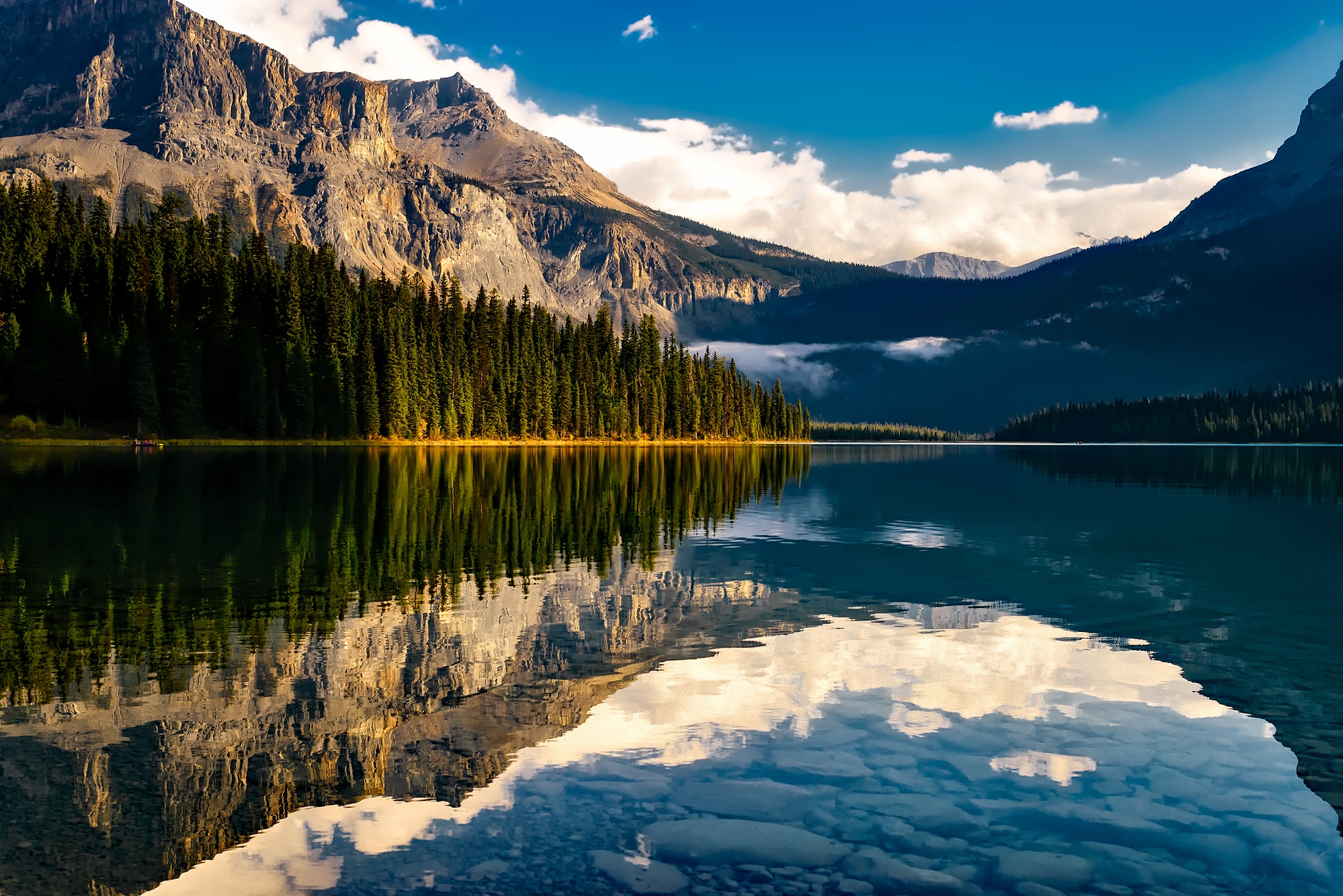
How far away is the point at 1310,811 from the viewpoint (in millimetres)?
10977

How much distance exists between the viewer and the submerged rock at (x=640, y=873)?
888 cm

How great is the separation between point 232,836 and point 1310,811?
12068mm

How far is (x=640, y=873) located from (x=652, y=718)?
4837 mm

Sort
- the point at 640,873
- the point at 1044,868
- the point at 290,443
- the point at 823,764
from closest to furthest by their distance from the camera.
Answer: the point at 640,873, the point at 1044,868, the point at 823,764, the point at 290,443

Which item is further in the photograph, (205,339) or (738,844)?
(205,339)

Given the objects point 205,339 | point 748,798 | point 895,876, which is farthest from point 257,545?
point 205,339

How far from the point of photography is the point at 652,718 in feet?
45.9

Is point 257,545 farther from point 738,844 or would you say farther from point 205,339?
point 205,339

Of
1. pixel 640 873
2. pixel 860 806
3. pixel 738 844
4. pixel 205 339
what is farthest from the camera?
pixel 205 339

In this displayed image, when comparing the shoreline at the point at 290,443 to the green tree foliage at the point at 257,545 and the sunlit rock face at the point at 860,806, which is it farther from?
the sunlit rock face at the point at 860,806

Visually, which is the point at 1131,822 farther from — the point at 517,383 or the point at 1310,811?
the point at 517,383

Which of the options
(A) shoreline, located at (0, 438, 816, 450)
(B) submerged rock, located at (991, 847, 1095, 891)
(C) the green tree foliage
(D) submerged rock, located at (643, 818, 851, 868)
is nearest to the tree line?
(A) shoreline, located at (0, 438, 816, 450)

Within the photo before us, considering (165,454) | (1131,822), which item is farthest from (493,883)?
(165,454)

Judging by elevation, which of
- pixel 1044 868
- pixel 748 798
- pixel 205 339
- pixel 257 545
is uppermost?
pixel 205 339
